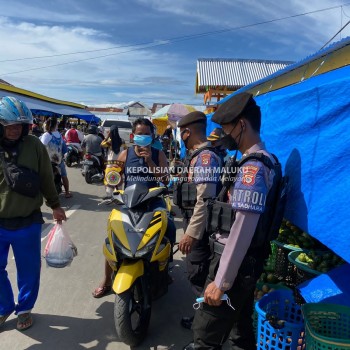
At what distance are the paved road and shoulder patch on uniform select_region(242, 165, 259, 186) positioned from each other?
1814mm

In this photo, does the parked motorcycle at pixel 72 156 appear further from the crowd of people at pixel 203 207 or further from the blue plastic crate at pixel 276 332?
the blue plastic crate at pixel 276 332

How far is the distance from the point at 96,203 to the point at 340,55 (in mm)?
6012

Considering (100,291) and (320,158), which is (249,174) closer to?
(320,158)

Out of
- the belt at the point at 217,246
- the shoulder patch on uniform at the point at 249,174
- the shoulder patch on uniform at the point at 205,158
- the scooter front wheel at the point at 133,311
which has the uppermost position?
the shoulder patch on uniform at the point at 249,174

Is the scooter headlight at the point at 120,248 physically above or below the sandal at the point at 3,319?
above

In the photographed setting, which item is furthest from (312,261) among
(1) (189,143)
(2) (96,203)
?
(2) (96,203)

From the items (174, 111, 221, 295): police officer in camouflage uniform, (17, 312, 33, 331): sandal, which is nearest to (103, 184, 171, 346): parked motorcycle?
(174, 111, 221, 295): police officer in camouflage uniform

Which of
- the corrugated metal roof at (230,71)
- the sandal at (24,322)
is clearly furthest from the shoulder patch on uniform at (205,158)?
the corrugated metal roof at (230,71)

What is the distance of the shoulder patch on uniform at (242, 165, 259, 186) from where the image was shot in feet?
5.90

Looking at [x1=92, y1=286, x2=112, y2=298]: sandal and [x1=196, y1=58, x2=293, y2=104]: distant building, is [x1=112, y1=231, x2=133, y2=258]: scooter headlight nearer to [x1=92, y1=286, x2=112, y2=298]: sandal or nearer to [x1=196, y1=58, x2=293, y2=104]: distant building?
[x1=92, y1=286, x2=112, y2=298]: sandal

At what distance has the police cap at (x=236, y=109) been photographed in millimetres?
1941

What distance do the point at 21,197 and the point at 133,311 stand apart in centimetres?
138

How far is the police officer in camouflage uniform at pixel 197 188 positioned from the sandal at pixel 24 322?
153 cm

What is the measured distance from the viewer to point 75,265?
4355mm
